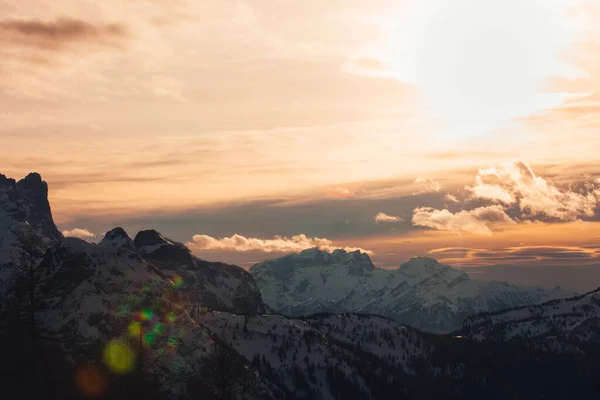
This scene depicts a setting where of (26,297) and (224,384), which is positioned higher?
(26,297)

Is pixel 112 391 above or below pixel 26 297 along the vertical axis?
below

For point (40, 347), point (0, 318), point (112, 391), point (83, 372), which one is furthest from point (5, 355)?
point (0, 318)

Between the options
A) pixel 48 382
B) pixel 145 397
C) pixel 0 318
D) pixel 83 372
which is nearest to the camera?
pixel 48 382

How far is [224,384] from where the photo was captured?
92688mm

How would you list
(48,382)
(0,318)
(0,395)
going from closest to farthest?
(0,395) < (48,382) < (0,318)

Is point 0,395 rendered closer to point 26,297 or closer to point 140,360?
point 140,360

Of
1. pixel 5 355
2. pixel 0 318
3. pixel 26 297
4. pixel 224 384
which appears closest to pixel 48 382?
pixel 5 355

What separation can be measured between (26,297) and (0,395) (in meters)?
38.0

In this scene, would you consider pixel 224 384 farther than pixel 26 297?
No

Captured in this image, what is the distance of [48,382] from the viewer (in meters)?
82.2

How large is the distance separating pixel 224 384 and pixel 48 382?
831 inches

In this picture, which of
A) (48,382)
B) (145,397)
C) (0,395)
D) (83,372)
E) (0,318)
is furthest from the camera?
(0,318)

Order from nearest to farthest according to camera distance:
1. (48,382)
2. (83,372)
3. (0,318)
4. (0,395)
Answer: (0,395) → (48,382) → (83,372) → (0,318)

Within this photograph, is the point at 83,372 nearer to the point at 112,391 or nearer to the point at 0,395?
the point at 112,391
